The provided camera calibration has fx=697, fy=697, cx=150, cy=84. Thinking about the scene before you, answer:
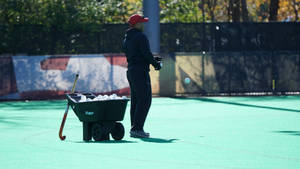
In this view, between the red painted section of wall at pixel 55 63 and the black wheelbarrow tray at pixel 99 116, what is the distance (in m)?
11.8

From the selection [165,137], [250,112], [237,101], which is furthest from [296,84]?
[165,137]

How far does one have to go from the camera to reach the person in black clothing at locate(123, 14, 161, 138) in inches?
450

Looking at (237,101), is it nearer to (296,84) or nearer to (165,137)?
(296,84)

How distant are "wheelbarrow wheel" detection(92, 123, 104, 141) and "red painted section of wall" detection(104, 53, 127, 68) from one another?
475 inches

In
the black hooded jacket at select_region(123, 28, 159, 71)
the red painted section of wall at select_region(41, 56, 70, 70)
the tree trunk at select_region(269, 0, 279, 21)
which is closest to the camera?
the black hooded jacket at select_region(123, 28, 159, 71)

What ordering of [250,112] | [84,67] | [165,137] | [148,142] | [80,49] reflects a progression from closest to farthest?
1. [148,142]
2. [165,137]
3. [250,112]
4. [84,67]
5. [80,49]

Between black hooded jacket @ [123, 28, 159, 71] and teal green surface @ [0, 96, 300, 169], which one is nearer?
teal green surface @ [0, 96, 300, 169]

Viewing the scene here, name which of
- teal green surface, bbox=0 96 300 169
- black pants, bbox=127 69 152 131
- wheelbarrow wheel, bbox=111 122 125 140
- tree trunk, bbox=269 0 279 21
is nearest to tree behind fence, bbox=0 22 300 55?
teal green surface, bbox=0 96 300 169

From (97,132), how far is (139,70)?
1264mm

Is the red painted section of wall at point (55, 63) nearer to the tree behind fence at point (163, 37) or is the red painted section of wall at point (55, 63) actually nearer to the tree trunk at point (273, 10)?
the tree behind fence at point (163, 37)

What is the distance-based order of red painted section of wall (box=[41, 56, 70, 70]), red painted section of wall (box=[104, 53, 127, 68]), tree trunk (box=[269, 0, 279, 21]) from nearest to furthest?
red painted section of wall (box=[41, 56, 70, 70])
red painted section of wall (box=[104, 53, 127, 68])
tree trunk (box=[269, 0, 279, 21])

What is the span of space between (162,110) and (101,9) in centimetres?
1016

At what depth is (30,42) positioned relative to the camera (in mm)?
24375

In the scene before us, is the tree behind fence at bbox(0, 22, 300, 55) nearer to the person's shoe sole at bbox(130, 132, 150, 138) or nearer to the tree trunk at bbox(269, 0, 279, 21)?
the tree trunk at bbox(269, 0, 279, 21)
